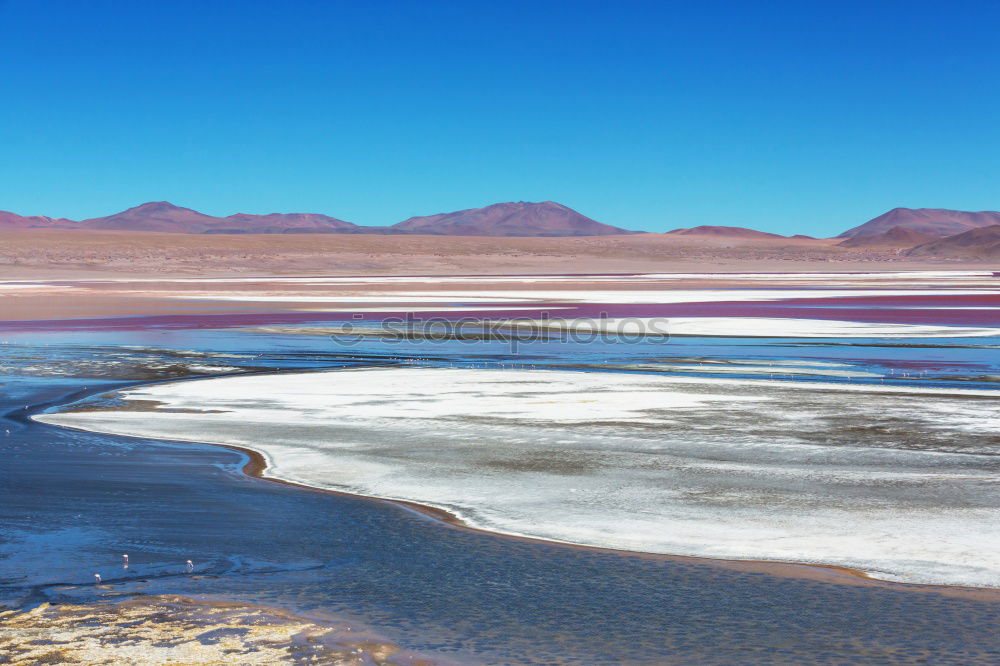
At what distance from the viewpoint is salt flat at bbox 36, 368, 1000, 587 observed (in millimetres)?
7145

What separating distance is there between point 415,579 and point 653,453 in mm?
3997

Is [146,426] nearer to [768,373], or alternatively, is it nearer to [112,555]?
A: [112,555]

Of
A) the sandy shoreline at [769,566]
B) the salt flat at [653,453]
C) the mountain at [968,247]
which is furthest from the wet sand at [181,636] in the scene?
the mountain at [968,247]

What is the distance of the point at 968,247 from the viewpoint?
175375mm

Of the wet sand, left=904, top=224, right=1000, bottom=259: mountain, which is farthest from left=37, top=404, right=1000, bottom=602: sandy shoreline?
left=904, top=224, right=1000, bottom=259: mountain

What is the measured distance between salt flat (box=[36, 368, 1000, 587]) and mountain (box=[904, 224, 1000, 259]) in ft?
537

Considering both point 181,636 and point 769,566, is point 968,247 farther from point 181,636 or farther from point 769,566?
point 181,636

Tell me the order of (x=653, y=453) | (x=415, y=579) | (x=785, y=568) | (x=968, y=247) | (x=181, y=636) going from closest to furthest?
(x=181, y=636), (x=415, y=579), (x=785, y=568), (x=653, y=453), (x=968, y=247)

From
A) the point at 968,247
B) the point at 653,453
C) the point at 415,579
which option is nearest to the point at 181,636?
the point at 415,579

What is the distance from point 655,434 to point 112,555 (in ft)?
17.8

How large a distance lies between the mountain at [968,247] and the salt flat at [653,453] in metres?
164

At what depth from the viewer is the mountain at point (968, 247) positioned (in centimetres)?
16938

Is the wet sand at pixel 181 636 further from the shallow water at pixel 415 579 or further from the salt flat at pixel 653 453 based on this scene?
the salt flat at pixel 653 453

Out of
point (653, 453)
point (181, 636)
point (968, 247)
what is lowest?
point (181, 636)
